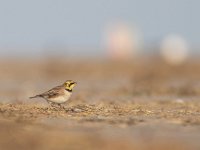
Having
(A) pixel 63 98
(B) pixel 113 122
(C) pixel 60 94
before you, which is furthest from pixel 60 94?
(B) pixel 113 122

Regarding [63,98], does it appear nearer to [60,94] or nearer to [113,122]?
[60,94]

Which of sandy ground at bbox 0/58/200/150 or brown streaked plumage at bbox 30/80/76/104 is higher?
brown streaked plumage at bbox 30/80/76/104

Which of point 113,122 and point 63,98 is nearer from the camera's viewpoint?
point 113,122

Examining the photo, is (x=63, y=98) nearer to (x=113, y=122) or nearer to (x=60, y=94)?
(x=60, y=94)

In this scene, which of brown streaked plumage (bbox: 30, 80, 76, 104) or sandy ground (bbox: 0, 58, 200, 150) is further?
brown streaked plumage (bbox: 30, 80, 76, 104)

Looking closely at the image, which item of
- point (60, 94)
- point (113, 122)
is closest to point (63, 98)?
point (60, 94)

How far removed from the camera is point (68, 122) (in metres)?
15.8

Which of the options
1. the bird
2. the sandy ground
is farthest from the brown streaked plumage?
the sandy ground

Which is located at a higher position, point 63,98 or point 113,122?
point 63,98

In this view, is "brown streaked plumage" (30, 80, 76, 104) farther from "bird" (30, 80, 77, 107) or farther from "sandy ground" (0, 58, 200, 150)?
"sandy ground" (0, 58, 200, 150)

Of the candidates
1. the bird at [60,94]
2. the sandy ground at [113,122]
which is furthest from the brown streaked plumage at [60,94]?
the sandy ground at [113,122]

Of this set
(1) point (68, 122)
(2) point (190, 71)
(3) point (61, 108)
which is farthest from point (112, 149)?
(2) point (190, 71)

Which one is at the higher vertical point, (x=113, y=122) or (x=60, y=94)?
(x=60, y=94)

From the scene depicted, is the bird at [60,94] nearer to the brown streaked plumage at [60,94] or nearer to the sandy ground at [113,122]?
the brown streaked plumage at [60,94]
